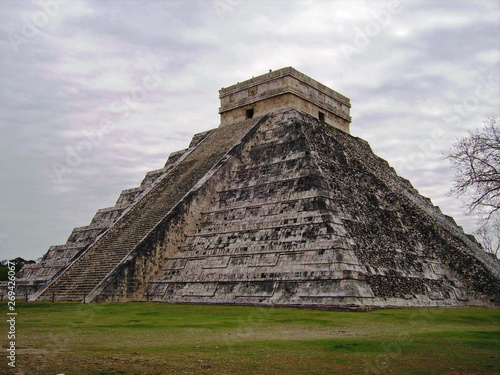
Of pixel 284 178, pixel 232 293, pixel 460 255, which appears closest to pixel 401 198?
pixel 460 255

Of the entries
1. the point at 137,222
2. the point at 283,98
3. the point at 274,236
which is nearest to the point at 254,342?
the point at 274,236

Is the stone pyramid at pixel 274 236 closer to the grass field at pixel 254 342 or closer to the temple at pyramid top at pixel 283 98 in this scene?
the temple at pyramid top at pixel 283 98

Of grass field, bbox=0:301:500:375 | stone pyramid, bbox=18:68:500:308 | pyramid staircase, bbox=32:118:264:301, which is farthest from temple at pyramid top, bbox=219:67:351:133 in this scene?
grass field, bbox=0:301:500:375

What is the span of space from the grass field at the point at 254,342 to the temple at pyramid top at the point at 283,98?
11.5m

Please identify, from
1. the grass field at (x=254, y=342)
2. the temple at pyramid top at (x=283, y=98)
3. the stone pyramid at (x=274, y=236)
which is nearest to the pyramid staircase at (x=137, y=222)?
the stone pyramid at (x=274, y=236)

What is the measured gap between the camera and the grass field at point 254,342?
6086 mm

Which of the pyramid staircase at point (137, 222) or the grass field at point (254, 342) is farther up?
the pyramid staircase at point (137, 222)

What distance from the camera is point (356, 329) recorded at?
30.6ft

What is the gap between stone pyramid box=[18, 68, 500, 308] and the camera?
533 inches

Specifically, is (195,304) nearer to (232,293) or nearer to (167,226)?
(232,293)

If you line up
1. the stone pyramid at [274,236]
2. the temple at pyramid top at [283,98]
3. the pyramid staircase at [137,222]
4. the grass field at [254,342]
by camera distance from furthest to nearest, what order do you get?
1. the temple at pyramid top at [283,98]
2. the pyramid staircase at [137,222]
3. the stone pyramid at [274,236]
4. the grass field at [254,342]

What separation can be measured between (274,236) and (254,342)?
6.94 meters

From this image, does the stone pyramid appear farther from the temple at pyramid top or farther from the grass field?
the grass field

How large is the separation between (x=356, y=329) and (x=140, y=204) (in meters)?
12.4
